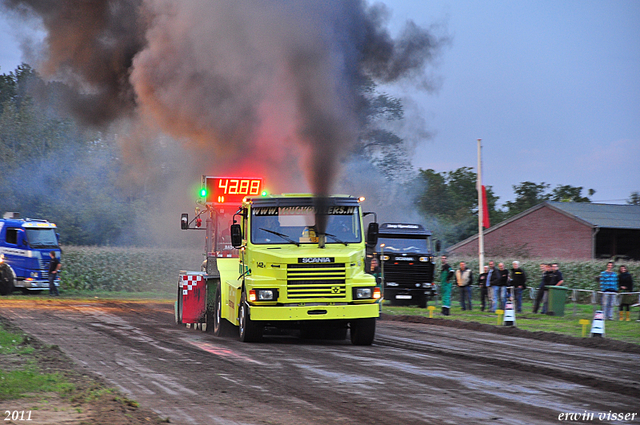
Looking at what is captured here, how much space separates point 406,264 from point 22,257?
52.7 feet

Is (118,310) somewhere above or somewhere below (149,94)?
below

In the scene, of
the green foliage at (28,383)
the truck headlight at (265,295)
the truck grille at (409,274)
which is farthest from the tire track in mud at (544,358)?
the truck grille at (409,274)

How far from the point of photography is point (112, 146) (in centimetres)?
5253

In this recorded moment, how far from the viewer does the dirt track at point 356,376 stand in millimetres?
7586

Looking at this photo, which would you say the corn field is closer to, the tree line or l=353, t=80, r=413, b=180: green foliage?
the tree line

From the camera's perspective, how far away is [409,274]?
28281 mm

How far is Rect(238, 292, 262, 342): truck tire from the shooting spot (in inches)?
532

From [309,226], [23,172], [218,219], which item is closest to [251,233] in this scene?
[309,226]

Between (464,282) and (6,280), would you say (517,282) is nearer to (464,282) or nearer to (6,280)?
(464,282)

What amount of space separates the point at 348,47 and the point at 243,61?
2980 millimetres

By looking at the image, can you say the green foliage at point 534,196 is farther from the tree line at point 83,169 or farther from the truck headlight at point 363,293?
the truck headlight at point 363,293

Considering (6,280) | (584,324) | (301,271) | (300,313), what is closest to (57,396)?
(300,313)

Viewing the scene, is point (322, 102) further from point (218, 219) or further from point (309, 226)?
point (309, 226)

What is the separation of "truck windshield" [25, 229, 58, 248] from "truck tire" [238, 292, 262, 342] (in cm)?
1925
